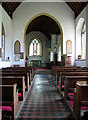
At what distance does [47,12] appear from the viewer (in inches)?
407

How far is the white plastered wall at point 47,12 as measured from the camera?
34.0 ft

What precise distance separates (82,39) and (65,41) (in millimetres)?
1227

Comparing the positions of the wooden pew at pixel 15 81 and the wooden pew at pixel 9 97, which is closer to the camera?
the wooden pew at pixel 9 97

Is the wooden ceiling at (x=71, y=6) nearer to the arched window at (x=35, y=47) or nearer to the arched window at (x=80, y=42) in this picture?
the arched window at (x=80, y=42)

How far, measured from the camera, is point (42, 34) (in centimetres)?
1798

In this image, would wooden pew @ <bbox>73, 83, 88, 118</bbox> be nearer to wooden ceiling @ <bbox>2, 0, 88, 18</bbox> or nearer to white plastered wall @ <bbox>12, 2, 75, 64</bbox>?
wooden ceiling @ <bbox>2, 0, 88, 18</bbox>

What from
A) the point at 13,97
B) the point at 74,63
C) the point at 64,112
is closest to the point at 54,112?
the point at 64,112

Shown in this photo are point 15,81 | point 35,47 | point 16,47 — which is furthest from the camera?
point 35,47

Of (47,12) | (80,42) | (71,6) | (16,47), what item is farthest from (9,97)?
(71,6)

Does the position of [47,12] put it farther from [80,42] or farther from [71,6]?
[80,42]

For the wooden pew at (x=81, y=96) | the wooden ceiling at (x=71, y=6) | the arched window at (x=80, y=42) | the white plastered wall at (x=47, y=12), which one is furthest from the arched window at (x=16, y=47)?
the wooden pew at (x=81, y=96)

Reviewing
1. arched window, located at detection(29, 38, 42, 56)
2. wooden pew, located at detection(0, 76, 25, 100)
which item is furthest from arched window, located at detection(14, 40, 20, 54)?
arched window, located at detection(29, 38, 42, 56)

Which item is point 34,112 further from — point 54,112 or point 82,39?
point 82,39

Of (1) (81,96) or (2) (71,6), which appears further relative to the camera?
(2) (71,6)
